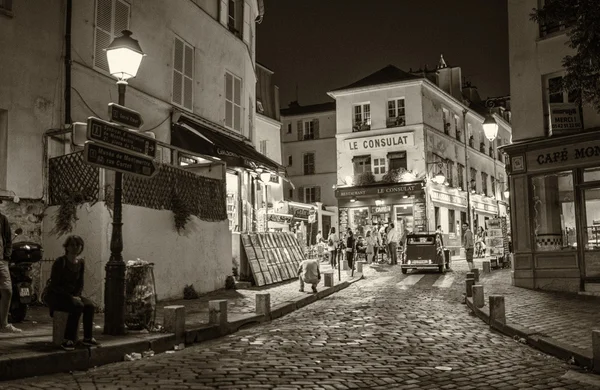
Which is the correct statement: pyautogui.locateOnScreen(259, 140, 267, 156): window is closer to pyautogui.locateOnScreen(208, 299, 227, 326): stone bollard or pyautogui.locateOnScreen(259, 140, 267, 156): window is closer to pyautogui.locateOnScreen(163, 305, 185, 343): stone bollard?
pyautogui.locateOnScreen(208, 299, 227, 326): stone bollard

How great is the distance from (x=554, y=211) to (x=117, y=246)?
38.8 ft

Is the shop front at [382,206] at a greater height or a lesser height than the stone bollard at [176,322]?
greater

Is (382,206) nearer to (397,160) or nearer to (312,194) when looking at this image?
(397,160)

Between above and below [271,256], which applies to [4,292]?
below

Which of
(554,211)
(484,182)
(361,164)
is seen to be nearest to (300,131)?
(361,164)

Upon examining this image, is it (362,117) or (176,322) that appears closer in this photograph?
(176,322)

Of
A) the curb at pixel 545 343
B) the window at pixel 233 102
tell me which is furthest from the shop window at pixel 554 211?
the window at pixel 233 102

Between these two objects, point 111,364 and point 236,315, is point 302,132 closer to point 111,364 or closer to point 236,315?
point 236,315

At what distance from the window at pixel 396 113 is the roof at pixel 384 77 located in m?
1.31

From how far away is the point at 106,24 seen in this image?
12727mm

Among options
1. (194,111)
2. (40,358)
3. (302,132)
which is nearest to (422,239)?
(194,111)

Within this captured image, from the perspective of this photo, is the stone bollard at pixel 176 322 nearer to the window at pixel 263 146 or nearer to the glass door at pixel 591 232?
the glass door at pixel 591 232

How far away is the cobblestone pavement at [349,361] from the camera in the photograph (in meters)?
5.55

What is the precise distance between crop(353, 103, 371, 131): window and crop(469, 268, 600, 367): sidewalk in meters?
21.5
